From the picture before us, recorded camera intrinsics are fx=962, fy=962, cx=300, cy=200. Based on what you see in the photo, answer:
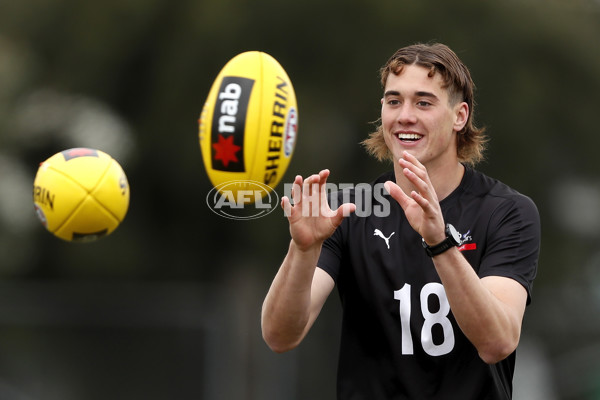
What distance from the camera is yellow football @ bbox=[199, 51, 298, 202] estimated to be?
5.39m

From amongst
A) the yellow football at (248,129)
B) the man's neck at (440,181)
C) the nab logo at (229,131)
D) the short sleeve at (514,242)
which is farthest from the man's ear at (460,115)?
the nab logo at (229,131)

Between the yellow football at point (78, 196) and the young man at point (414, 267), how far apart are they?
155 cm

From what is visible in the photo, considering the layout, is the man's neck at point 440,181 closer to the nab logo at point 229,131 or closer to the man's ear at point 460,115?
the man's ear at point 460,115

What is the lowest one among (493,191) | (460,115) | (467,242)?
(467,242)

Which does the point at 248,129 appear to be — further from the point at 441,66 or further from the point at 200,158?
the point at 200,158

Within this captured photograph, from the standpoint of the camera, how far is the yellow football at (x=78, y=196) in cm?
555

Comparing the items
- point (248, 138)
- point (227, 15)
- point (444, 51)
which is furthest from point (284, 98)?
point (227, 15)

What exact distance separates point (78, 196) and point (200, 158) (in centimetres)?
554

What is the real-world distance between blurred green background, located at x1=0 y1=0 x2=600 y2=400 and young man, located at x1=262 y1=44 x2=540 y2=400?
6001 mm

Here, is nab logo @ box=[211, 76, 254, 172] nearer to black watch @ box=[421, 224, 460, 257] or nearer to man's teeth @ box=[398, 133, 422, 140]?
man's teeth @ box=[398, 133, 422, 140]

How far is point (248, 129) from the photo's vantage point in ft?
17.7

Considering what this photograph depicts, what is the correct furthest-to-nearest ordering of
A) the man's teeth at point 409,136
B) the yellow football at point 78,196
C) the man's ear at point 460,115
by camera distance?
1. the yellow football at point 78,196
2. the man's ear at point 460,115
3. the man's teeth at point 409,136

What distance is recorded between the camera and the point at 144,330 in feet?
38.1

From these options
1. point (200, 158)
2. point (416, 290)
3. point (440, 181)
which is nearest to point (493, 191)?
point (440, 181)
